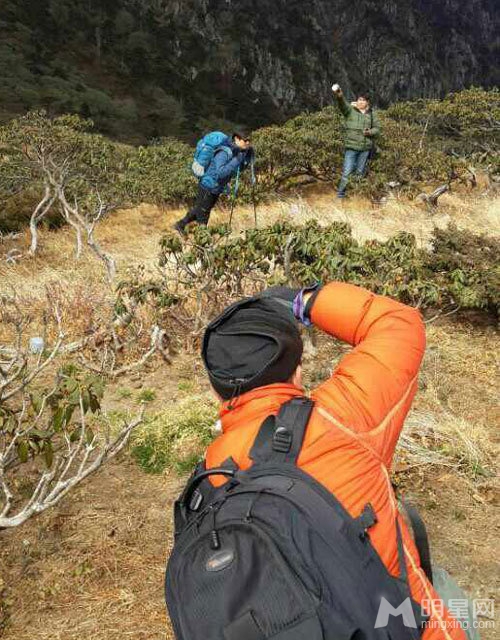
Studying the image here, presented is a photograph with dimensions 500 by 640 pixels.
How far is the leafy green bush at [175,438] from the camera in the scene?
387 cm

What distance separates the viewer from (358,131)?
1017cm

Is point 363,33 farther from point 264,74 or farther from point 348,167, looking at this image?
point 348,167

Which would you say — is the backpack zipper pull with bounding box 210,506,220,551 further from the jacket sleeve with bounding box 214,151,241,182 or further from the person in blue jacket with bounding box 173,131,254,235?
the jacket sleeve with bounding box 214,151,241,182

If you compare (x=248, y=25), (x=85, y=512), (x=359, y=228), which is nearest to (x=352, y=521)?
(x=85, y=512)

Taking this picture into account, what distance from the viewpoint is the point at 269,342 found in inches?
56.4

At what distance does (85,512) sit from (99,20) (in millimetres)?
44254

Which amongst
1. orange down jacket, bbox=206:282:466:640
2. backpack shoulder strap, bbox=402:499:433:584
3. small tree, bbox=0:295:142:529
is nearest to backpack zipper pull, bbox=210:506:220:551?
orange down jacket, bbox=206:282:466:640

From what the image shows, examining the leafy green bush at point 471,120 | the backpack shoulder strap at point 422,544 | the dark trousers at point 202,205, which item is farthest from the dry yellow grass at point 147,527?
the leafy green bush at point 471,120

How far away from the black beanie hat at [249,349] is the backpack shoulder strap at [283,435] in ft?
0.45

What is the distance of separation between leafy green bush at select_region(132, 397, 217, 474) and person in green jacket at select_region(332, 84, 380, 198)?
23.8 feet

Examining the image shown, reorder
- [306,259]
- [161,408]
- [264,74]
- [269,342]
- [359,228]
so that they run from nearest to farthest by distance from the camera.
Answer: [269,342], [161,408], [306,259], [359,228], [264,74]

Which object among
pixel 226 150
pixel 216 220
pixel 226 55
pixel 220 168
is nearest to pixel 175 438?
pixel 220 168

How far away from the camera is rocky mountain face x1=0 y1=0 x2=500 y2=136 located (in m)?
34.5

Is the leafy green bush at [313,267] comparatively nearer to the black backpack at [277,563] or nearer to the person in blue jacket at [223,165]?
the person in blue jacket at [223,165]
